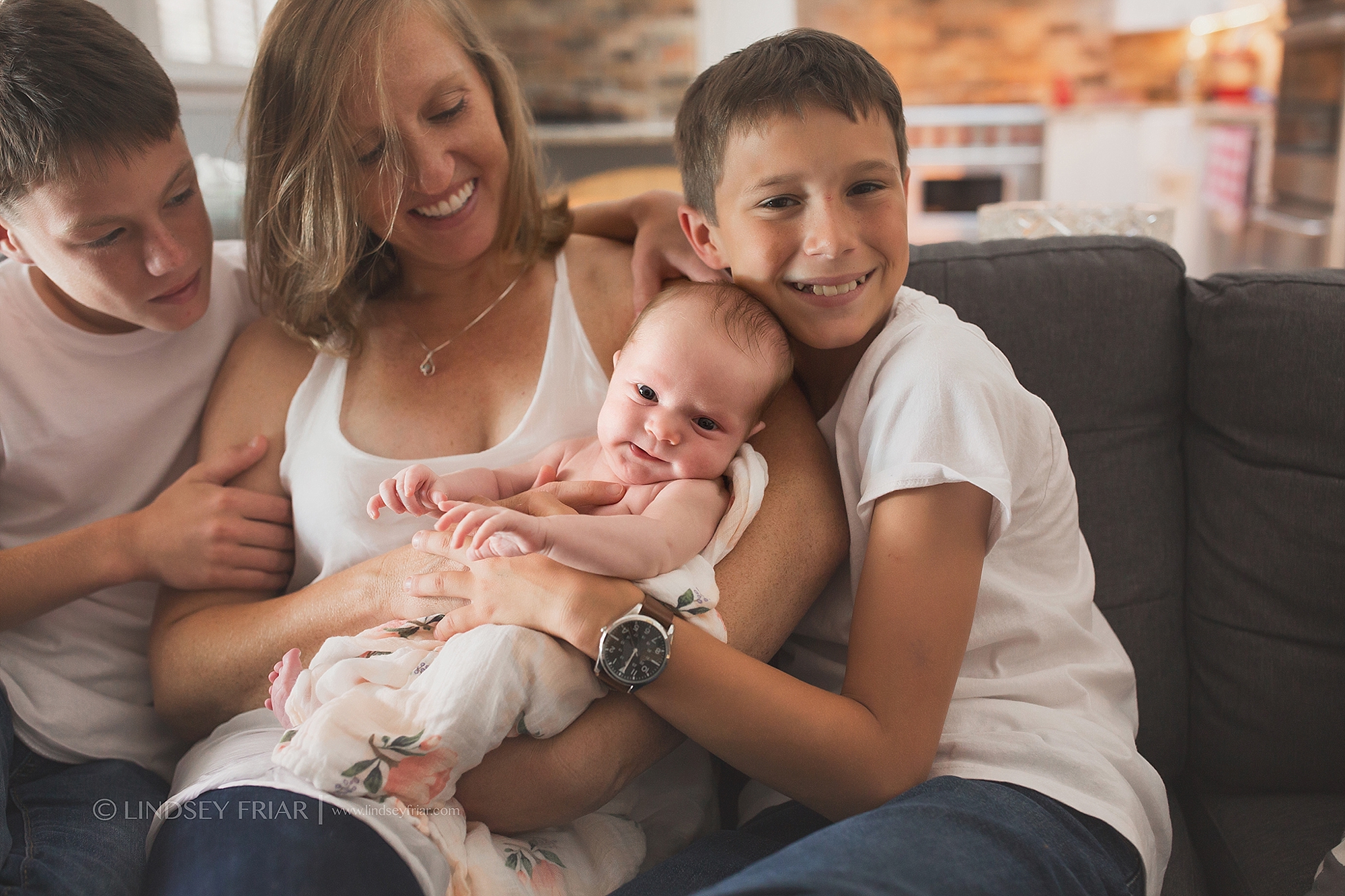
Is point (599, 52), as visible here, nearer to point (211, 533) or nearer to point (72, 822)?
point (211, 533)

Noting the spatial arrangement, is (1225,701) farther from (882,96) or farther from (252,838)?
(252,838)

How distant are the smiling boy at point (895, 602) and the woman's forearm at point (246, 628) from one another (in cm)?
40

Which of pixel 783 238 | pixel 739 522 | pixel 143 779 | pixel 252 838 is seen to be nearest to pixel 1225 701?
pixel 739 522

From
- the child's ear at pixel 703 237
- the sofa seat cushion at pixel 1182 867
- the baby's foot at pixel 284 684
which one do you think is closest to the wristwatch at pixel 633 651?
the baby's foot at pixel 284 684

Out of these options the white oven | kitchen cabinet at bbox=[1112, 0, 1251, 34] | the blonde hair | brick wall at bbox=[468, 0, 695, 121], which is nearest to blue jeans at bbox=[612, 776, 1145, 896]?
the blonde hair

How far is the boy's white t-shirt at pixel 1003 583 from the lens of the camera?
102 centimetres

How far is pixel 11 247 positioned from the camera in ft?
4.37

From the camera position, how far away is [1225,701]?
1.43 meters

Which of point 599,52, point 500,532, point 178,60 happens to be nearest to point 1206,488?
point 500,532

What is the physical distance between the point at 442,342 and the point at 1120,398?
104 centimetres

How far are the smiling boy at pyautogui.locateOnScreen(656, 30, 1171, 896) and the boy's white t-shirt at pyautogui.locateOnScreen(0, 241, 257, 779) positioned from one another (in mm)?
816

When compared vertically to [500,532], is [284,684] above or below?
below

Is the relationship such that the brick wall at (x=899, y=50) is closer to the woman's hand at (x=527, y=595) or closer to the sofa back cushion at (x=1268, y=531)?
the sofa back cushion at (x=1268, y=531)

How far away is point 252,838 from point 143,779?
0.51m
